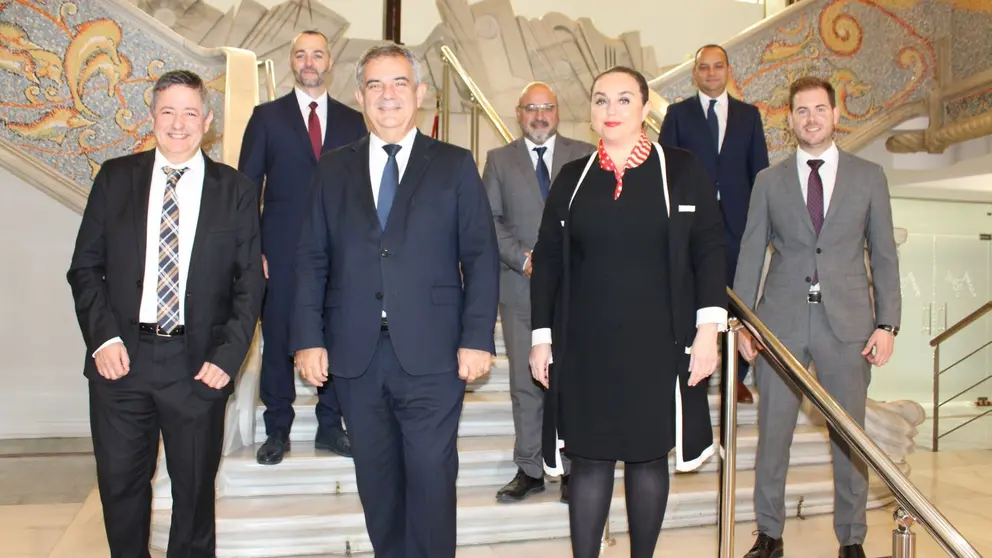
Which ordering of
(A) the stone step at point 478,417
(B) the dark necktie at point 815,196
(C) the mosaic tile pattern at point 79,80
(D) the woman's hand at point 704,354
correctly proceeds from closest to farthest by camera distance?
(D) the woman's hand at point 704,354 < (B) the dark necktie at point 815,196 < (A) the stone step at point 478,417 < (C) the mosaic tile pattern at point 79,80

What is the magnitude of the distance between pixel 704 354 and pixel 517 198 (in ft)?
4.58

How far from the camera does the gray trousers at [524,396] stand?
131 inches

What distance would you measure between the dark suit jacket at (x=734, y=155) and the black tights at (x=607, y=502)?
6.10 ft

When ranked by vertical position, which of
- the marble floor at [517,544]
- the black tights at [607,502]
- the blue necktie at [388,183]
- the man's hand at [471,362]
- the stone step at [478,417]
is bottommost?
the marble floor at [517,544]

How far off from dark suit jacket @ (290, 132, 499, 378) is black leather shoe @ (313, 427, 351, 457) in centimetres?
124

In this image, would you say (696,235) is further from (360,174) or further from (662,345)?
(360,174)

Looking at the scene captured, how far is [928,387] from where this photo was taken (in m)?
9.20

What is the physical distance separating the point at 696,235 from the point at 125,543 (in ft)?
5.82

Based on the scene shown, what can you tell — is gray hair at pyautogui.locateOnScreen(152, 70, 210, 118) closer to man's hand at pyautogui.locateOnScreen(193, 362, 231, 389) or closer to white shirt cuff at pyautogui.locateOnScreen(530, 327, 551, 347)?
man's hand at pyautogui.locateOnScreen(193, 362, 231, 389)

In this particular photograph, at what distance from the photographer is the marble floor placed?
3.25 meters

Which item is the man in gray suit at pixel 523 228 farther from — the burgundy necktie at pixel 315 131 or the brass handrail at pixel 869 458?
the brass handrail at pixel 869 458

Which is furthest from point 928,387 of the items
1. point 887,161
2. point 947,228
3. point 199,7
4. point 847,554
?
point 199,7

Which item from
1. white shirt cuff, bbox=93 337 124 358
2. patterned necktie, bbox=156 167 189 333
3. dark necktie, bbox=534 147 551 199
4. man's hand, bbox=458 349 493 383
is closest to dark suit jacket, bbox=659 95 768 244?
dark necktie, bbox=534 147 551 199

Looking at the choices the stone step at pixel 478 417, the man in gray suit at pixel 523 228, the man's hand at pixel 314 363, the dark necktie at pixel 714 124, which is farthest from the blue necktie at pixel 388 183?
the dark necktie at pixel 714 124
